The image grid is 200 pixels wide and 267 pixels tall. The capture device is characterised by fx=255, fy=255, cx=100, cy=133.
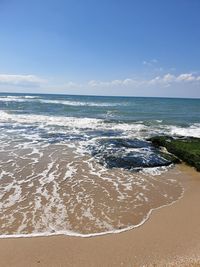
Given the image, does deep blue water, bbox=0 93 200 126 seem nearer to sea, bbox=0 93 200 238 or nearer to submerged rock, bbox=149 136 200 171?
submerged rock, bbox=149 136 200 171

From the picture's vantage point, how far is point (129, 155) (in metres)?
13.2

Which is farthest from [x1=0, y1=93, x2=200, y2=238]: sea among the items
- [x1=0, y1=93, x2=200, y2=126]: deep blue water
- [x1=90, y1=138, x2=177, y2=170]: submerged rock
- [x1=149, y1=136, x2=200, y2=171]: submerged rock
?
[x1=0, y1=93, x2=200, y2=126]: deep blue water

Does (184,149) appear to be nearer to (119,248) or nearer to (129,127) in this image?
(119,248)

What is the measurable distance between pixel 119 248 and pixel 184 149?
965 cm

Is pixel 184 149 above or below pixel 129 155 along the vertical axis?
above

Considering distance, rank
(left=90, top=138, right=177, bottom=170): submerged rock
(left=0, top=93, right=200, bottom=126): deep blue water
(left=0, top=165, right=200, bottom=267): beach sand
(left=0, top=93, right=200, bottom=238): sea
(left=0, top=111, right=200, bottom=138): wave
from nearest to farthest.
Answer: (left=0, top=165, right=200, bottom=267): beach sand, (left=0, top=93, right=200, bottom=238): sea, (left=90, top=138, right=177, bottom=170): submerged rock, (left=0, top=111, right=200, bottom=138): wave, (left=0, top=93, right=200, bottom=126): deep blue water

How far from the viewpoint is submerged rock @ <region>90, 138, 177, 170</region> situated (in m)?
11.8

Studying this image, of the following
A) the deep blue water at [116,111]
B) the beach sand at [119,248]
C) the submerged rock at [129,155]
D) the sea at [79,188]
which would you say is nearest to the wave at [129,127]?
the deep blue water at [116,111]

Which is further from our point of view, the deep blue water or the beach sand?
the deep blue water

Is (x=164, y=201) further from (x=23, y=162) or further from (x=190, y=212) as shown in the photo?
(x=23, y=162)

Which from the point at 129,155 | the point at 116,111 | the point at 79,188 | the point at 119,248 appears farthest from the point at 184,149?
the point at 116,111

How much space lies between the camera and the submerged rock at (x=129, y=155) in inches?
466

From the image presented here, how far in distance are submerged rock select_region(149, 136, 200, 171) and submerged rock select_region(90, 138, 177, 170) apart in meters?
0.50

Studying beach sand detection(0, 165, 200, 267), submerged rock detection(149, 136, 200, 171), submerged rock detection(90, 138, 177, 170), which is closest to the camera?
beach sand detection(0, 165, 200, 267)
